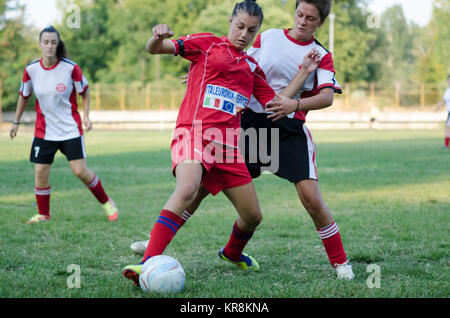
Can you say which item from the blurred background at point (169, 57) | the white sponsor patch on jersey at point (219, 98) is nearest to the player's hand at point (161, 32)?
the white sponsor patch on jersey at point (219, 98)

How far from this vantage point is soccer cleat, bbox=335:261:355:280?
3.94 meters

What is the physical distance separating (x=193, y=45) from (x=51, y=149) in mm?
3291

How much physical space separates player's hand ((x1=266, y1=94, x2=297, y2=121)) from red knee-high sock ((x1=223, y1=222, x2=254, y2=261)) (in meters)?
1.01

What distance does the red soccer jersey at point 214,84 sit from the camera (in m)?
3.84

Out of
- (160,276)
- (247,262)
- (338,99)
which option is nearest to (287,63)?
(247,262)

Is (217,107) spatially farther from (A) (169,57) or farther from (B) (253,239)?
(A) (169,57)

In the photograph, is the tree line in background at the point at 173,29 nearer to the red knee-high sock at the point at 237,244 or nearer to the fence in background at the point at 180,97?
the fence in background at the point at 180,97

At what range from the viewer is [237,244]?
432cm

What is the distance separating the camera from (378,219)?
21.0 ft

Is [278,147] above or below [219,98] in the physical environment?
below

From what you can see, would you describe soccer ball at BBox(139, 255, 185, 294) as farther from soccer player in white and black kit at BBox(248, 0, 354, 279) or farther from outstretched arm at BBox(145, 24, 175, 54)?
outstretched arm at BBox(145, 24, 175, 54)

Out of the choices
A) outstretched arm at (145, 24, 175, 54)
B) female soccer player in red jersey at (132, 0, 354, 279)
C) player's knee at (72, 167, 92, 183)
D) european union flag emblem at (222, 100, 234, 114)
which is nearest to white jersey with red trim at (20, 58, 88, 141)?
player's knee at (72, 167, 92, 183)

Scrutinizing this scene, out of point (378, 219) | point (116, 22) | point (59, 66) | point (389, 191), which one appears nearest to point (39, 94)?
point (59, 66)
